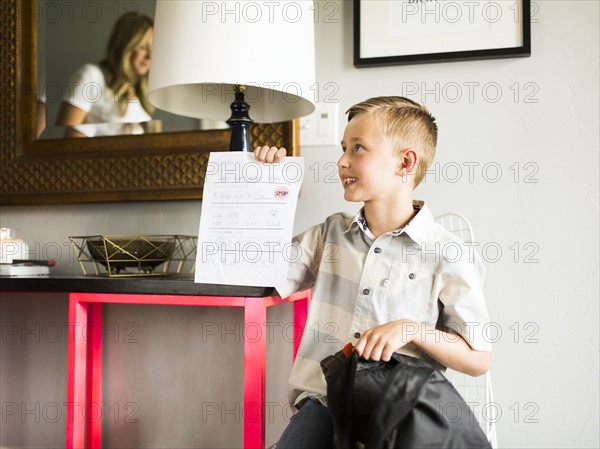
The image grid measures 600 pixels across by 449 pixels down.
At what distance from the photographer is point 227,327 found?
164 cm

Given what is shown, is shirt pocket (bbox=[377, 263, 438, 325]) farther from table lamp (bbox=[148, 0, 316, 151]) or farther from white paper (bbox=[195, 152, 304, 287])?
table lamp (bbox=[148, 0, 316, 151])

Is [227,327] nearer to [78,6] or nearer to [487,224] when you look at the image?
[487,224]

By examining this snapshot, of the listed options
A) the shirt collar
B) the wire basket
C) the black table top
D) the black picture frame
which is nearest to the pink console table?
the black table top

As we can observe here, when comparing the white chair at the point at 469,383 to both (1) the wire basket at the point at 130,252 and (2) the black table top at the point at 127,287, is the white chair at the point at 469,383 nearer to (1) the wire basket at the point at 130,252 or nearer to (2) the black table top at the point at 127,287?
(2) the black table top at the point at 127,287

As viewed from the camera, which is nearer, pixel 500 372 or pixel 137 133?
pixel 500 372

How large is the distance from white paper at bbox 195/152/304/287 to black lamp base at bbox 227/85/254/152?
3.7 inches

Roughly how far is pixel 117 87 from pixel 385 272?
38.7 inches

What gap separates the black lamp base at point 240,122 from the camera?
1331mm

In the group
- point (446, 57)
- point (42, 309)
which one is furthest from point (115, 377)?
point (446, 57)

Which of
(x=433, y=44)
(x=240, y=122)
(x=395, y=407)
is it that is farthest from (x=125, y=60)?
(x=395, y=407)

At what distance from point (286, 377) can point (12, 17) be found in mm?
1284

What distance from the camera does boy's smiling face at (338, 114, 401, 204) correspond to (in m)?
1.13

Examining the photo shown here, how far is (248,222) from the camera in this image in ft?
3.98

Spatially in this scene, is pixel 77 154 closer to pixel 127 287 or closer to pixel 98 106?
pixel 98 106
